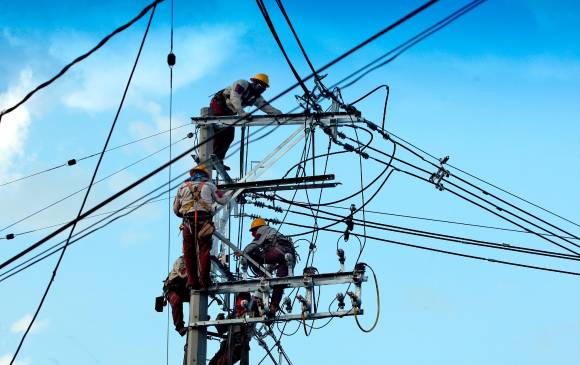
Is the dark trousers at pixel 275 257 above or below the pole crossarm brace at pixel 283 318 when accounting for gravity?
above

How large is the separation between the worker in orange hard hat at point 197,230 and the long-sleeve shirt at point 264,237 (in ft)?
4.99

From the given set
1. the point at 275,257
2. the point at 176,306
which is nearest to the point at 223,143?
the point at 275,257

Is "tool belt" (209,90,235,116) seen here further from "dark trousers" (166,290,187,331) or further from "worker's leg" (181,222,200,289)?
"dark trousers" (166,290,187,331)

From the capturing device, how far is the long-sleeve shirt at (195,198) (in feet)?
56.0

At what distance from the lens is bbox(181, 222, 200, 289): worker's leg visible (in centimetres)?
1706

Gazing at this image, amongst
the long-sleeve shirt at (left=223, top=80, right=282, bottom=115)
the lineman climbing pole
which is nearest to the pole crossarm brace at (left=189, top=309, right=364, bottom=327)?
the lineman climbing pole

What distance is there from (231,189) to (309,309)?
247 centimetres

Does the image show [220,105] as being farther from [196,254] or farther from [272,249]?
[196,254]

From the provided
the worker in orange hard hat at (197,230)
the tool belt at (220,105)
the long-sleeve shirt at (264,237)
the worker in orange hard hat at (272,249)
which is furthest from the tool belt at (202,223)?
the tool belt at (220,105)

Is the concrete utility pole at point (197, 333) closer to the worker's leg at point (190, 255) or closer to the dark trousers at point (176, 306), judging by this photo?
the worker's leg at point (190, 255)

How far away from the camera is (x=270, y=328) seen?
18.7m

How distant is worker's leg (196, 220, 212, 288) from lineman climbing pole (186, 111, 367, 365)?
0.53ft

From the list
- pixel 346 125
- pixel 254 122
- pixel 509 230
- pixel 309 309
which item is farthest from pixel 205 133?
pixel 509 230

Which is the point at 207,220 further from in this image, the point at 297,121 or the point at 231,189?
the point at 297,121
